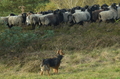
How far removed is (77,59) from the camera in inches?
392

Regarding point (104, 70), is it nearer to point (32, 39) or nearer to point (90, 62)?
point (90, 62)

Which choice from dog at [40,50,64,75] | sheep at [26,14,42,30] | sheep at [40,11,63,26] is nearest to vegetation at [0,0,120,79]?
dog at [40,50,64,75]

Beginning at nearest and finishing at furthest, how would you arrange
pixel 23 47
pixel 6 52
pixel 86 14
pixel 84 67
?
pixel 84 67 → pixel 6 52 → pixel 23 47 → pixel 86 14

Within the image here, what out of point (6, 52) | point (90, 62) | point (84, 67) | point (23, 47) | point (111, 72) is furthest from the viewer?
point (23, 47)

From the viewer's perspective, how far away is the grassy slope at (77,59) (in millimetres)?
7988

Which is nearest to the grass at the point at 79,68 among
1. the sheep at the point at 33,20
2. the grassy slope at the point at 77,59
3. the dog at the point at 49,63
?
the grassy slope at the point at 77,59

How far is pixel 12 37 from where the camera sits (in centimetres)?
1241

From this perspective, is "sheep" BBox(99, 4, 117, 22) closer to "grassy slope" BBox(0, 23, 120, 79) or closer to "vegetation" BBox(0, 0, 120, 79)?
"vegetation" BBox(0, 0, 120, 79)

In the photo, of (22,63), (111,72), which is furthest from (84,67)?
(22,63)

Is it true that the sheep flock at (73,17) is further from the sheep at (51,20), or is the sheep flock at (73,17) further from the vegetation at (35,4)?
the vegetation at (35,4)

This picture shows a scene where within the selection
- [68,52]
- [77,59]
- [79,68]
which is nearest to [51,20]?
[68,52]

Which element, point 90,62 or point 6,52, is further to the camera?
point 6,52

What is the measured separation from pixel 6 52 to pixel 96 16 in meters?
9.19

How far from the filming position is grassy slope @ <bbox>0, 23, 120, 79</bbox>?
7.99 metres
